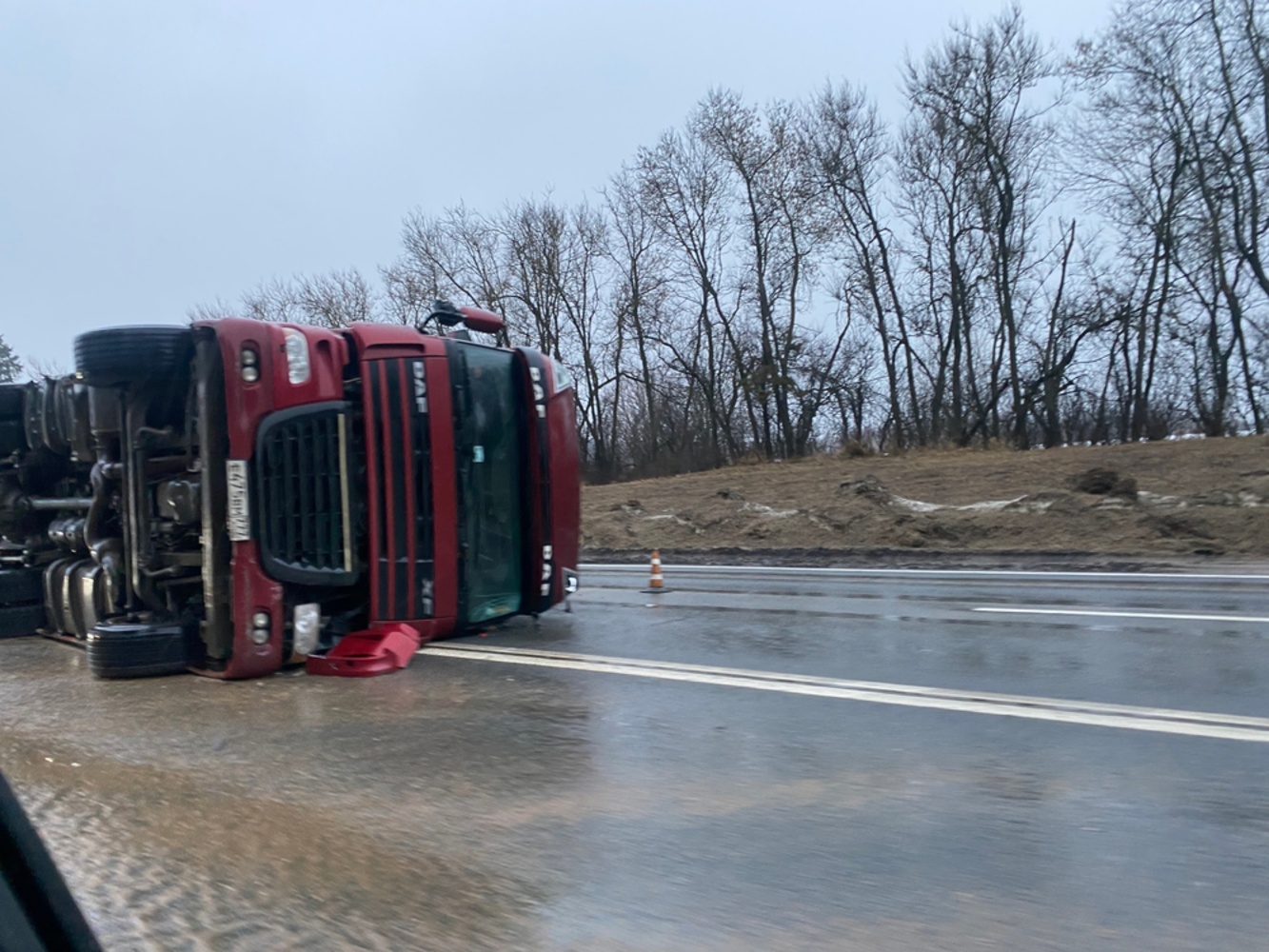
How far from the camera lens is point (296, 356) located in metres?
7.13

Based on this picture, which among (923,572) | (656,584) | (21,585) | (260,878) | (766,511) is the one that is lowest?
(260,878)

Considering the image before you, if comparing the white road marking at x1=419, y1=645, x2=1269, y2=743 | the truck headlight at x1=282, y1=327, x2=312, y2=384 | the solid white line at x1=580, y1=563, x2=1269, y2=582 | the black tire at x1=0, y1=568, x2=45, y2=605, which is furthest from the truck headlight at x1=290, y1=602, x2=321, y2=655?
the solid white line at x1=580, y1=563, x2=1269, y2=582

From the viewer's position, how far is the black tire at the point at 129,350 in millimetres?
7047

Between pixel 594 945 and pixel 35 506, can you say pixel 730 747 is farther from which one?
pixel 35 506

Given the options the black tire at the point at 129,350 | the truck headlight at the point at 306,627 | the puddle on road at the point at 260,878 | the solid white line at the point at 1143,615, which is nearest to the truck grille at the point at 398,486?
the truck headlight at the point at 306,627

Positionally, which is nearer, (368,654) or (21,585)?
(368,654)

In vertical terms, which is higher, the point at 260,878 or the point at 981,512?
the point at 981,512

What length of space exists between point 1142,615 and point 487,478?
5.57m

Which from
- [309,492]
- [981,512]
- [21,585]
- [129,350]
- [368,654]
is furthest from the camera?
[981,512]

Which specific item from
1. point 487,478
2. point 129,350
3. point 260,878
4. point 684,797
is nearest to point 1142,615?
point 487,478

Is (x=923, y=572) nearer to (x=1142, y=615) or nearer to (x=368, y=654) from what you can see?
(x=1142, y=615)

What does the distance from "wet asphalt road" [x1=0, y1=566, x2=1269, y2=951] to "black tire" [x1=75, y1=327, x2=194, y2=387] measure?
2153 mm

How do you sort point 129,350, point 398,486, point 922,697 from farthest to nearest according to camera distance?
point 398,486 < point 129,350 < point 922,697

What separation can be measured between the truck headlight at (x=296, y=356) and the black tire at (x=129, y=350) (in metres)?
0.63
